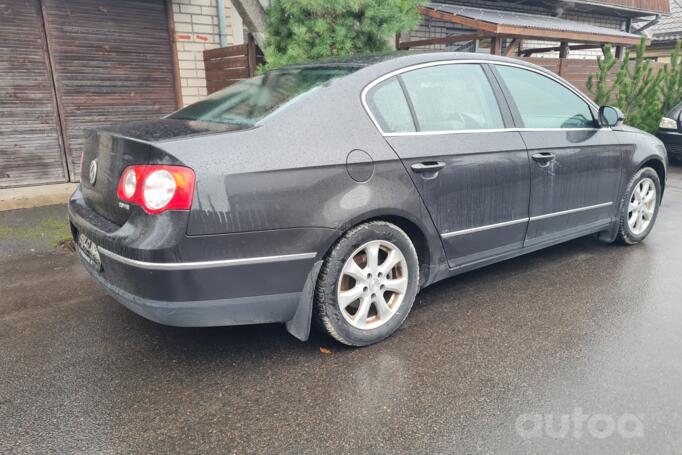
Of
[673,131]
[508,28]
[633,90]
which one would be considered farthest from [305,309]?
[673,131]

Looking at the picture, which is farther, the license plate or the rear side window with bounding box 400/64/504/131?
the rear side window with bounding box 400/64/504/131

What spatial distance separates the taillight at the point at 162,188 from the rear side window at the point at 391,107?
1109mm

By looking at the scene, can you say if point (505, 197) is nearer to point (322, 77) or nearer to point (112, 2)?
point (322, 77)

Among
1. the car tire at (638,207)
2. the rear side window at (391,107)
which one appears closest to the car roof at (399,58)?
the rear side window at (391,107)

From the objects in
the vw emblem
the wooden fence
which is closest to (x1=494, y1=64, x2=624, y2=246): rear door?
the vw emblem

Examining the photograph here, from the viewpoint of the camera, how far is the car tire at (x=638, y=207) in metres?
4.61

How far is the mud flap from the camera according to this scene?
2693 mm

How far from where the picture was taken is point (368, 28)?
563cm

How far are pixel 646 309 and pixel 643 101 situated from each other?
7.53 metres

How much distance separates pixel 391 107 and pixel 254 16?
4.19 m

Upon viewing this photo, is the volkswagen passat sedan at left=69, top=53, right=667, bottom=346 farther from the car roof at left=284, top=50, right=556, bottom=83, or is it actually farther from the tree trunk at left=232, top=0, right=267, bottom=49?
the tree trunk at left=232, top=0, right=267, bottom=49

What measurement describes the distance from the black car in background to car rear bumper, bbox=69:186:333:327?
9440mm

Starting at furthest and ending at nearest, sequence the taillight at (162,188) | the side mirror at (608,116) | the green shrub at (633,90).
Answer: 1. the green shrub at (633,90)
2. the side mirror at (608,116)
3. the taillight at (162,188)

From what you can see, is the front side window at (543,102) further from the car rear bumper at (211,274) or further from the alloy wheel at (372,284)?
the car rear bumper at (211,274)
